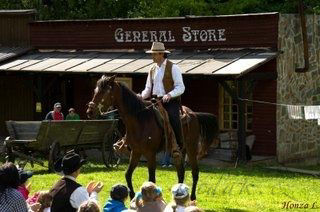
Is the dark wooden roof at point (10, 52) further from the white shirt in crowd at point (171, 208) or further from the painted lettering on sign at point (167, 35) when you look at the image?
the white shirt in crowd at point (171, 208)

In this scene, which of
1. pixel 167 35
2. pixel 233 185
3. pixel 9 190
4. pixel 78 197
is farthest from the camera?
pixel 167 35

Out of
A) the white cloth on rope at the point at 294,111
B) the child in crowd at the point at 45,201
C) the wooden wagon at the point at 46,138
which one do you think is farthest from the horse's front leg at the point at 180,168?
the white cloth on rope at the point at 294,111

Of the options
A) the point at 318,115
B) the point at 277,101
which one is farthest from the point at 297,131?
the point at 318,115

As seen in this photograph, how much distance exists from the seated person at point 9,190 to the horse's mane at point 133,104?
537 centimetres

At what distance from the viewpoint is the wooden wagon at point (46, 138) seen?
1861cm

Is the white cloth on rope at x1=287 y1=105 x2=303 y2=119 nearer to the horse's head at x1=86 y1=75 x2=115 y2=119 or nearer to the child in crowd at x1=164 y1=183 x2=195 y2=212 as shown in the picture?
the horse's head at x1=86 y1=75 x2=115 y2=119

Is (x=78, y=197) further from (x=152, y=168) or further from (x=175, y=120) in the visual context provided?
(x=175, y=120)

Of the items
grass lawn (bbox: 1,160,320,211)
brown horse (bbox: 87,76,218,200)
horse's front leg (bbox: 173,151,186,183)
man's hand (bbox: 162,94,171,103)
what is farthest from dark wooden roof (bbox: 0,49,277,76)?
man's hand (bbox: 162,94,171,103)

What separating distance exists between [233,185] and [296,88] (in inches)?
307

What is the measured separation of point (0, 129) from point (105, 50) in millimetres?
6019

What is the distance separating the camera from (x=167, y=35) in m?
25.3

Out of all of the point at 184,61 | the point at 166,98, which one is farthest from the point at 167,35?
the point at 166,98

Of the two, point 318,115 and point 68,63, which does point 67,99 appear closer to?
point 68,63

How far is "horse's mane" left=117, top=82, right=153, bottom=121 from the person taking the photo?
533 inches
